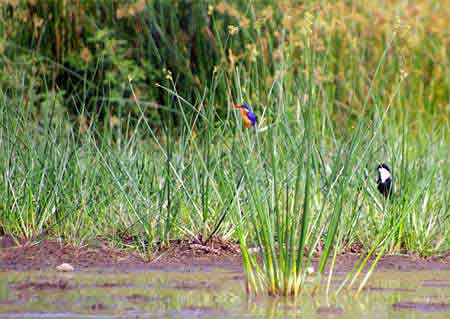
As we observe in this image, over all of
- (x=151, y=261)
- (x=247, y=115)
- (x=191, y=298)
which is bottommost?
(x=151, y=261)

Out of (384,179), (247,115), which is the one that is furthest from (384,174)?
(247,115)

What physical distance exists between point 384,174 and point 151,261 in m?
1.47

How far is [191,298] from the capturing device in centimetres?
384

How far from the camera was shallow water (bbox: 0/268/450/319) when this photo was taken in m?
3.53

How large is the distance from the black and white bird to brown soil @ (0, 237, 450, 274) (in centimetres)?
58

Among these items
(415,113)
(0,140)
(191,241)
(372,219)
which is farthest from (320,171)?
(415,113)

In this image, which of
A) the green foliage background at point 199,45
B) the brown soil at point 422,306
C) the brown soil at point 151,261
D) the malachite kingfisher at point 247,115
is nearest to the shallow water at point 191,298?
the brown soil at point 422,306

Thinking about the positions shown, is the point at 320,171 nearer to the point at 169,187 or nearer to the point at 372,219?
the point at 372,219

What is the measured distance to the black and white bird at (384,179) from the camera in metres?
5.40

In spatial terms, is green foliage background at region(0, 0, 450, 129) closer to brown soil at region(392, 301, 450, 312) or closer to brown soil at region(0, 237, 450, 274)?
brown soil at region(0, 237, 450, 274)

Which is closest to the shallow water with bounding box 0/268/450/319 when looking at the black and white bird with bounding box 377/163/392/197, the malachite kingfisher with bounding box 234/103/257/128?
the malachite kingfisher with bounding box 234/103/257/128

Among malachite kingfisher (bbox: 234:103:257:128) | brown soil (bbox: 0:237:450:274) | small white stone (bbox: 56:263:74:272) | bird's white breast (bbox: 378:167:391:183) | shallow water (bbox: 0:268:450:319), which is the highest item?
malachite kingfisher (bbox: 234:103:257:128)

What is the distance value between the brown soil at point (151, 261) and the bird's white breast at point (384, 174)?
64 cm

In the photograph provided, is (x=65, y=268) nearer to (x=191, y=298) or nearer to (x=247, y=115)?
(x=191, y=298)
